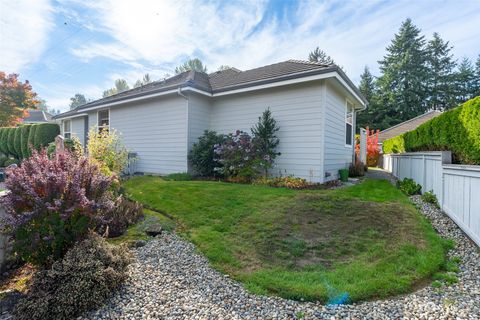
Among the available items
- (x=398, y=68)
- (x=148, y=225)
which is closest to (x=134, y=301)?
(x=148, y=225)

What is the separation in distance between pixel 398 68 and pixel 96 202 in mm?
39714

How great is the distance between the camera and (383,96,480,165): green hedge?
4562 millimetres

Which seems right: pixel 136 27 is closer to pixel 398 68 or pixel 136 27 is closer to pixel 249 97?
pixel 249 97

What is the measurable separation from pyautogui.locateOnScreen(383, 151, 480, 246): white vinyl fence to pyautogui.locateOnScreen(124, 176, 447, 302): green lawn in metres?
0.52

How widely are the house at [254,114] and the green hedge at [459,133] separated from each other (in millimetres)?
2801

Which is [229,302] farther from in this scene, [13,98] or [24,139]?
[13,98]

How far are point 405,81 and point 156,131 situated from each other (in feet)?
115

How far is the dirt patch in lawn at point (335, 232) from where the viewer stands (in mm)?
3660

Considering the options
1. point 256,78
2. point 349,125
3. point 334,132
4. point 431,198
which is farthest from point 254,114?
point 431,198

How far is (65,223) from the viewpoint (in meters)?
3.20

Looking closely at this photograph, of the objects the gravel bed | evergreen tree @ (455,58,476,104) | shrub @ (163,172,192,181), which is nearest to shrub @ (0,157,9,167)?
shrub @ (163,172,192,181)

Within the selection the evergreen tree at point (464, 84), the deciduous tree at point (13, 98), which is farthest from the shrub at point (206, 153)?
the evergreen tree at point (464, 84)

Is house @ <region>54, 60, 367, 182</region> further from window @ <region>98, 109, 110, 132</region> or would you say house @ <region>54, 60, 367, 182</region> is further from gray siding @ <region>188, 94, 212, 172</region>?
window @ <region>98, 109, 110, 132</region>

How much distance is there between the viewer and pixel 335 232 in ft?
14.4
